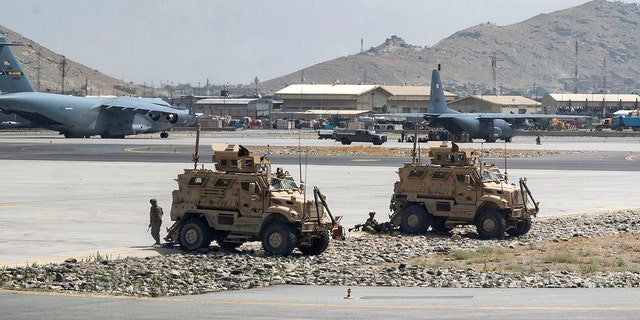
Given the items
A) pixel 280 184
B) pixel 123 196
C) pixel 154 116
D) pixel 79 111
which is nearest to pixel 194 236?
pixel 280 184

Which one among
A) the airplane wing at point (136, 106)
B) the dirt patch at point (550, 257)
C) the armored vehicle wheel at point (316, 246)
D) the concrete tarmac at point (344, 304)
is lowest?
the dirt patch at point (550, 257)

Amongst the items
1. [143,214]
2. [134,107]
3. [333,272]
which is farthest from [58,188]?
[134,107]

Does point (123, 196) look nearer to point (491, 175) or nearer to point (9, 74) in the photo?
point (491, 175)

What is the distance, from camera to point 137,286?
73.7 feet

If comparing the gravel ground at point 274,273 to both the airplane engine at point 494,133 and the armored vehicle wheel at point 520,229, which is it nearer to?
the armored vehicle wheel at point 520,229

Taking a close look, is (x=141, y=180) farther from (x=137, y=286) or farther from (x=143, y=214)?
(x=137, y=286)

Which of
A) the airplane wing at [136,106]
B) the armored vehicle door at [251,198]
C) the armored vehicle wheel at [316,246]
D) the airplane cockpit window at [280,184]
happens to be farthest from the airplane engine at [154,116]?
the armored vehicle wheel at [316,246]

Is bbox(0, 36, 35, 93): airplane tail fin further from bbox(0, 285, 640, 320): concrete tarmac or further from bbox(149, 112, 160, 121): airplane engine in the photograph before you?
bbox(0, 285, 640, 320): concrete tarmac

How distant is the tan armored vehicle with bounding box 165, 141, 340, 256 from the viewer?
27438 millimetres

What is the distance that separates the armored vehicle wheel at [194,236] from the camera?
92.4 ft

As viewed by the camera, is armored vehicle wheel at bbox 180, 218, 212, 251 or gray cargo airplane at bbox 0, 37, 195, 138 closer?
armored vehicle wheel at bbox 180, 218, 212, 251

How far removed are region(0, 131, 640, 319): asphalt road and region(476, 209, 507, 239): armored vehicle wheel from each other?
4979 mm

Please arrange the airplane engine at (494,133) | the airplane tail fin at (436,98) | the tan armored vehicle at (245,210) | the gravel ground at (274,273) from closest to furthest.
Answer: the gravel ground at (274,273) < the tan armored vehicle at (245,210) < the airplane engine at (494,133) < the airplane tail fin at (436,98)

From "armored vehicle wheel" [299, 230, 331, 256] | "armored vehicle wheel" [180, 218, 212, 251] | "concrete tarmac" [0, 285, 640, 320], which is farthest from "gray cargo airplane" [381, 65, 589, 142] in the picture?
"concrete tarmac" [0, 285, 640, 320]
